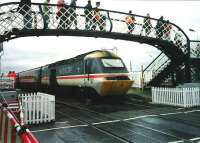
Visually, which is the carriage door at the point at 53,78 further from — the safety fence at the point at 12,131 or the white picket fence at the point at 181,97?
the safety fence at the point at 12,131

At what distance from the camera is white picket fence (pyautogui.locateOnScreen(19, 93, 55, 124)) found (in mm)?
13087

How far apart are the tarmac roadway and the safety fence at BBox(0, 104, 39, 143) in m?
2.45

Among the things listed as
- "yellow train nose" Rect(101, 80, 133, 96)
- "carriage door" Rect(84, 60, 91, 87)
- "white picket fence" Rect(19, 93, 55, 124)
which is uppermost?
"carriage door" Rect(84, 60, 91, 87)

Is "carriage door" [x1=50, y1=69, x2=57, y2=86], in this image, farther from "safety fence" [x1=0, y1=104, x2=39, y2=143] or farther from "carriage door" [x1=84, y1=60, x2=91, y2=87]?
"safety fence" [x1=0, y1=104, x2=39, y2=143]

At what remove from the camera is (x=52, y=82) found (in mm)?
30375

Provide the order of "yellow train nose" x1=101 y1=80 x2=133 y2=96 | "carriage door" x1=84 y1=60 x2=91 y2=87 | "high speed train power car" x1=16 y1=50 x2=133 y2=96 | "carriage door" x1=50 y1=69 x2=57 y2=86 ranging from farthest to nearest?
"carriage door" x1=50 y1=69 x2=57 y2=86
"carriage door" x1=84 y1=60 x2=91 y2=87
"high speed train power car" x1=16 y1=50 x2=133 y2=96
"yellow train nose" x1=101 y1=80 x2=133 y2=96

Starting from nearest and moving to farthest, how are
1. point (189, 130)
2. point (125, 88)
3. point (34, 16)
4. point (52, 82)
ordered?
point (189, 130) < point (34, 16) < point (125, 88) < point (52, 82)

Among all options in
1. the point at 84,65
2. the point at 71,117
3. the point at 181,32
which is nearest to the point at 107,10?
the point at 84,65

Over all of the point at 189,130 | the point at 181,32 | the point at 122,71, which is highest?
the point at 181,32

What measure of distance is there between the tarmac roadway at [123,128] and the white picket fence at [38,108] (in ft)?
1.59

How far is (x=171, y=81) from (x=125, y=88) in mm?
9153

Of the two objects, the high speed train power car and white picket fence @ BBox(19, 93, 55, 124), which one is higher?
the high speed train power car

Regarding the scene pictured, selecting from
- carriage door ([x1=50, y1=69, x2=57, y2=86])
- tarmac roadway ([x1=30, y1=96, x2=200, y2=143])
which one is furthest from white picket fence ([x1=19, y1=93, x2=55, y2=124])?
carriage door ([x1=50, y1=69, x2=57, y2=86])

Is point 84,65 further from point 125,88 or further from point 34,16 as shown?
point 34,16
